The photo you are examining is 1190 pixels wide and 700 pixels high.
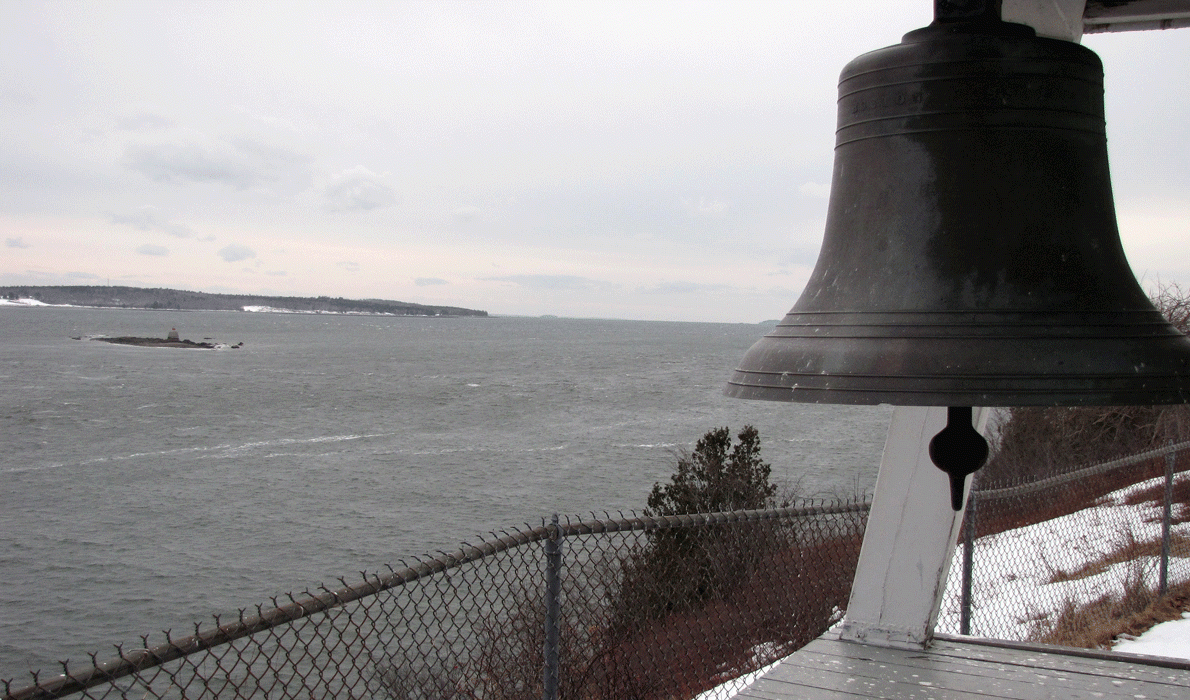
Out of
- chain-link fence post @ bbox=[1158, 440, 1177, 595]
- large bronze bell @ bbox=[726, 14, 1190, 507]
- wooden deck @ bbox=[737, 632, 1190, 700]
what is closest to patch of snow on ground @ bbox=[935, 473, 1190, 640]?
chain-link fence post @ bbox=[1158, 440, 1177, 595]

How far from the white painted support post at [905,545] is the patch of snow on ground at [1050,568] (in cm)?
289

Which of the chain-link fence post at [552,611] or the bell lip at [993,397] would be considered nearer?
the bell lip at [993,397]

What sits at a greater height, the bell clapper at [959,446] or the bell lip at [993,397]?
the bell lip at [993,397]

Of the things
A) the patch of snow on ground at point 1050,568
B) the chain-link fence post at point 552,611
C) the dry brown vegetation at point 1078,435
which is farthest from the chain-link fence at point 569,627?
the dry brown vegetation at point 1078,435

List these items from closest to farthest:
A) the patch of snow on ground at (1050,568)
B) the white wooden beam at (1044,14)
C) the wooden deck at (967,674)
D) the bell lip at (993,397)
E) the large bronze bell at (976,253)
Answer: the bell lip at (993,397)
the large bronze bell at (976,253)
the white wooden beam at (1044,14)
the wooden deck at (967,674)
the patch of snow on ground at (1050,568)

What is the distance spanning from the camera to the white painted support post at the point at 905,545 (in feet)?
10.6

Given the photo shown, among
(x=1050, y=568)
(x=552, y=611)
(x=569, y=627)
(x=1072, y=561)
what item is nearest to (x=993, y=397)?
(x=552, y=611)

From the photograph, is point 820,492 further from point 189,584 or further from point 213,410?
point 213,410

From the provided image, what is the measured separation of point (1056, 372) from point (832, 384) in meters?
0.40

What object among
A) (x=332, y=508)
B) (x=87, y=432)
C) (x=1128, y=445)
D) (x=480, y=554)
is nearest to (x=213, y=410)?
(x=87, y=432)

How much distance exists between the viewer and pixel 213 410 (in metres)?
40.7

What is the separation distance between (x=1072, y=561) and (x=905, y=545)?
6.37 meters

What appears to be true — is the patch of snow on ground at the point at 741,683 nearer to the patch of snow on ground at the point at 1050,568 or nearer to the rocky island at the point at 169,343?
the patch of snow on ground at the point at 1050,568

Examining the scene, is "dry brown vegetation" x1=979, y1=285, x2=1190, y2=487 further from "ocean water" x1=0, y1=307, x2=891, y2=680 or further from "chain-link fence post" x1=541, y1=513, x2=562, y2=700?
"chain-link fence post" x1=541, y1=513, x2=562, y2=700
